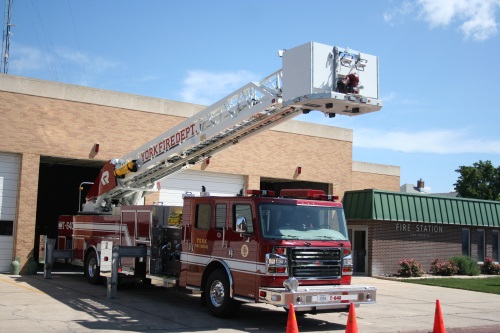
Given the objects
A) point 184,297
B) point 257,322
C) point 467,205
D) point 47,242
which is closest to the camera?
point 257,322

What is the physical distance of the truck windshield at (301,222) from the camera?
10148 mm

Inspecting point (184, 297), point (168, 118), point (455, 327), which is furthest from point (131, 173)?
point (455, 327)

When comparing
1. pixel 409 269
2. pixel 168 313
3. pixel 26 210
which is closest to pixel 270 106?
pixel 168 313

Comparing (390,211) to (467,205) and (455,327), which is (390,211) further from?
(455,327)

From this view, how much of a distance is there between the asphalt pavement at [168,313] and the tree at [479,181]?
46.9 m

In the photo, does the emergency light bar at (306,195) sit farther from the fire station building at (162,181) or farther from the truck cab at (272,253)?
the fire station building at (162,181)

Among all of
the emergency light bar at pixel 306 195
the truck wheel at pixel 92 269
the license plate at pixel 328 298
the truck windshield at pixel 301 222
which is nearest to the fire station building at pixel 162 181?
the truck wheel at pixel 92 269

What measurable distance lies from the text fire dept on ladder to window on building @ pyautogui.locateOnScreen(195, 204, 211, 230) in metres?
1.83

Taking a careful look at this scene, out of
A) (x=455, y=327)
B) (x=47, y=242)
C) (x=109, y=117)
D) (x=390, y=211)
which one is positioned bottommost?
(x=455, y=327)

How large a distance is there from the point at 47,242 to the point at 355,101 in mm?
10722

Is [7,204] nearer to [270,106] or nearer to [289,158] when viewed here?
[289,158]

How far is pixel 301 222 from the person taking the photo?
415 inches

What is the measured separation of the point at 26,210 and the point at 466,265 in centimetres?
1785

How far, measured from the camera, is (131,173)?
14.8m
